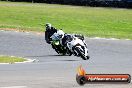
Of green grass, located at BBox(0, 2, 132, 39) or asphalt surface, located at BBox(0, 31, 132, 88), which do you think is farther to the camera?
green grass, located at BBox(0, 2, 132, 39)

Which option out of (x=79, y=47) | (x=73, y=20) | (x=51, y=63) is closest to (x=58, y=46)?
(x=79, y=47)

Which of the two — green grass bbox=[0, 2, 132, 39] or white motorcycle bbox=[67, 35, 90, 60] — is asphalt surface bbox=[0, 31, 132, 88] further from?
green grass bbox=[0, 2, 132, 39]

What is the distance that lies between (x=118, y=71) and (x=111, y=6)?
5437 centimetres

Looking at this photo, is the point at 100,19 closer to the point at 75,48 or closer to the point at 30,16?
the point at 30,16

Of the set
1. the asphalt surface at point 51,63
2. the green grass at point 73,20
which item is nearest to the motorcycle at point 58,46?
the asphalt surface at point 51,63

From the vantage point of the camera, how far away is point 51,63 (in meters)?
21.7

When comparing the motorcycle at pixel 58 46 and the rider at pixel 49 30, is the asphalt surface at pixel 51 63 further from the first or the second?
the rider at pixel 49 30

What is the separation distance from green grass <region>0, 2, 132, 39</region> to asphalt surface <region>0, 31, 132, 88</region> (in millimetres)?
6399

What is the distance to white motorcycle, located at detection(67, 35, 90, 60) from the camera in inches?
907

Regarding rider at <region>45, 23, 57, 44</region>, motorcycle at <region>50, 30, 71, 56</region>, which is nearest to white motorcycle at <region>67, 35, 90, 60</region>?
motorcycle at <region>50, 30, 71, 56</region>

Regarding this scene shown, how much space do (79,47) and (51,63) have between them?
1.85 metres

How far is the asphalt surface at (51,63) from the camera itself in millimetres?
14951

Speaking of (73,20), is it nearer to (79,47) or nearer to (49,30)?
(49,30)

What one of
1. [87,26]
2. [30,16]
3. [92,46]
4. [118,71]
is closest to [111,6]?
[30,16]
